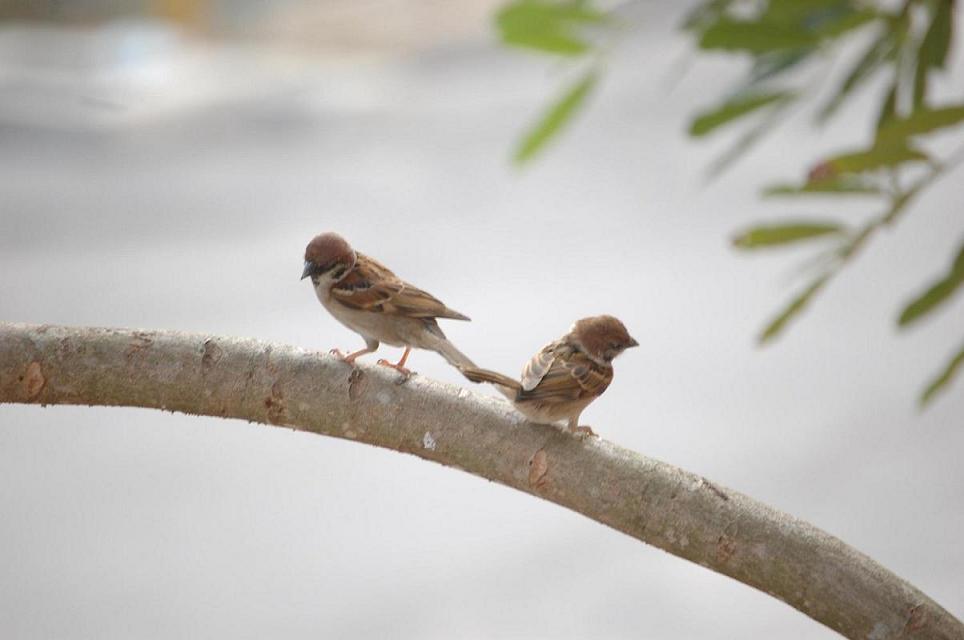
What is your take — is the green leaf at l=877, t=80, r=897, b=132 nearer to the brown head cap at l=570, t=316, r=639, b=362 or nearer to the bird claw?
the brown head cap at l=570, t=316, r=639, b=362

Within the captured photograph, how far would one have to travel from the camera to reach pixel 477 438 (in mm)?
1225

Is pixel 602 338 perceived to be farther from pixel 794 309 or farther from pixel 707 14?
pixel 707 14

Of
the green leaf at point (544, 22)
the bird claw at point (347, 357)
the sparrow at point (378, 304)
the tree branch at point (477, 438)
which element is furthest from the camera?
the sparrow at point (378, 304)

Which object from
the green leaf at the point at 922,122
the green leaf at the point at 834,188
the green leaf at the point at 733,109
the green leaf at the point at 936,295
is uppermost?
the green leaf at the point at 922,122

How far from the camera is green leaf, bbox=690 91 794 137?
142 cm

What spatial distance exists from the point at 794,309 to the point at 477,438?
0.41 m

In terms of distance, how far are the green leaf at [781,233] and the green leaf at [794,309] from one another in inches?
3.1

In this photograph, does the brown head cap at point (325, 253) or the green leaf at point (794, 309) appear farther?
the brown head cap at point (325, 253)

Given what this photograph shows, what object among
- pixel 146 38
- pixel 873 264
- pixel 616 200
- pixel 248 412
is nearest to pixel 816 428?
pixel 873 264

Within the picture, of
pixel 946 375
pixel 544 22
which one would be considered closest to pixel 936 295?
pixel 946 375

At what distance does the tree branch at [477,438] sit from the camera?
114 centimetres

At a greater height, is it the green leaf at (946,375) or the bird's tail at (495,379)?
the green leaf at (946,375)

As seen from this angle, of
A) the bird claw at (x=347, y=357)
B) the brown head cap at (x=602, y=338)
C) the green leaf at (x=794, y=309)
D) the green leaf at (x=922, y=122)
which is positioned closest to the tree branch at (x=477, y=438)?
the bird claw at (x=347, y=357)

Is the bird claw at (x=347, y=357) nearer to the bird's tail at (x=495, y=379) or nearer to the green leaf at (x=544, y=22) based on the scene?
the bird's tail at (x=495, y=379)
